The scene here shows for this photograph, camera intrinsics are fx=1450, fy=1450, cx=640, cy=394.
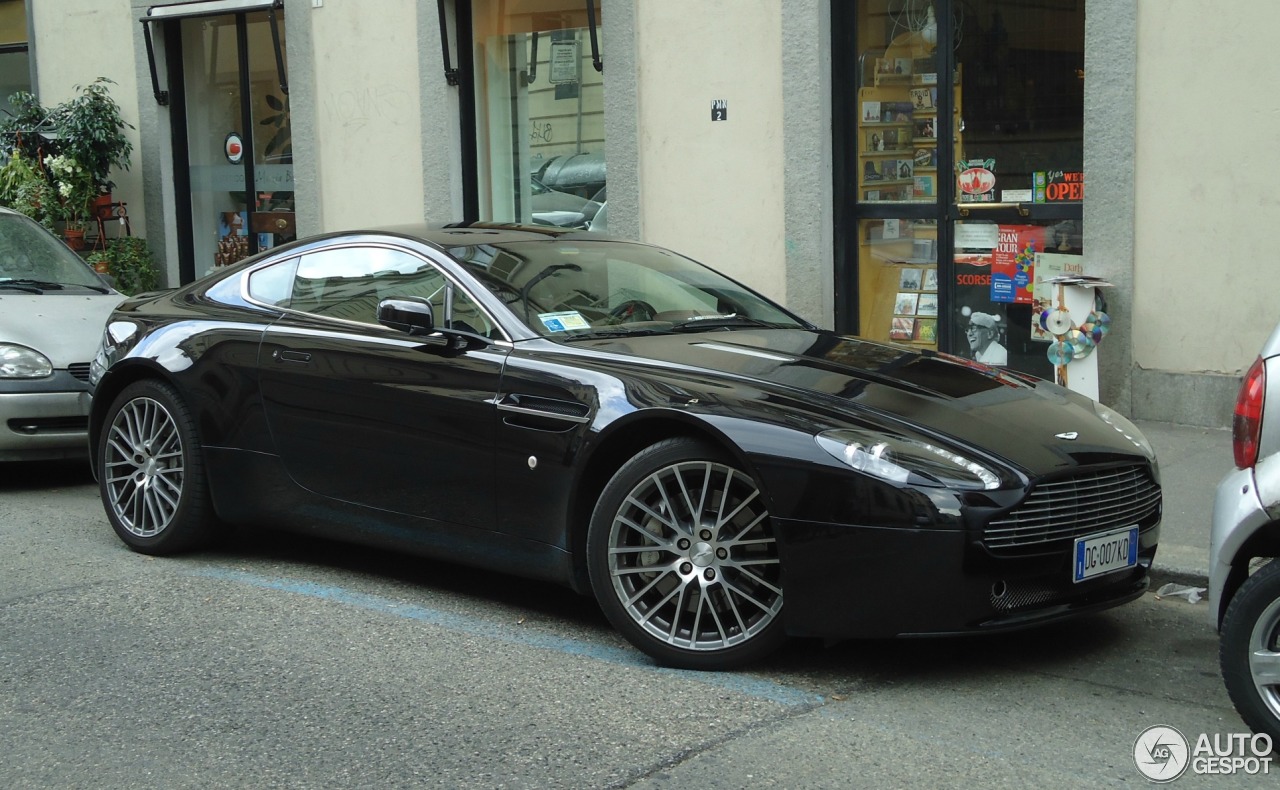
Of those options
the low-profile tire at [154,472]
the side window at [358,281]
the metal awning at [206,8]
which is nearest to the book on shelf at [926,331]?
the side window at [358,281]

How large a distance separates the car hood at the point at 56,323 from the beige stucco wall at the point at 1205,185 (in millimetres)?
6333

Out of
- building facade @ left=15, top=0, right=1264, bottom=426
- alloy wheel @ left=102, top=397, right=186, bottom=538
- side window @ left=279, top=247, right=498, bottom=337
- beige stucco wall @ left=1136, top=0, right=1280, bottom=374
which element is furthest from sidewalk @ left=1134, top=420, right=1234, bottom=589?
alloy wheel @ left=102, top=397, right=186, bottom=538

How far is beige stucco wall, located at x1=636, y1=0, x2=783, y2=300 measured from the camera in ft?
36.4

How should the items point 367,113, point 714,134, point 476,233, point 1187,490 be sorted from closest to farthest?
point 476,233, point 1187,490, point 714,134, point 367,113

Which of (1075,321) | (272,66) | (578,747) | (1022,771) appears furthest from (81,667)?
(272,66)

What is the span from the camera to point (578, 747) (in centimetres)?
412

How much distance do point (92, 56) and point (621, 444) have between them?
12862 millimetres

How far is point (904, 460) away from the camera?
452 cm

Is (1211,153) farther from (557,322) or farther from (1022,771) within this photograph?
(1022,771)

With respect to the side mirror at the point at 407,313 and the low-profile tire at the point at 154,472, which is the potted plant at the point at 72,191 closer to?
the low-profile tire at the point at 154,472

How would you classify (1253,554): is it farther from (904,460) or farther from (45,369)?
(45,369)

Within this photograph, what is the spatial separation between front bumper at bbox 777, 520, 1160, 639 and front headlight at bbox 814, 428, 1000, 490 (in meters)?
0.16

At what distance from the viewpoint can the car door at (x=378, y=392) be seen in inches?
213

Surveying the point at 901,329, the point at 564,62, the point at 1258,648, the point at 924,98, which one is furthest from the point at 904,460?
the point at 564,62
